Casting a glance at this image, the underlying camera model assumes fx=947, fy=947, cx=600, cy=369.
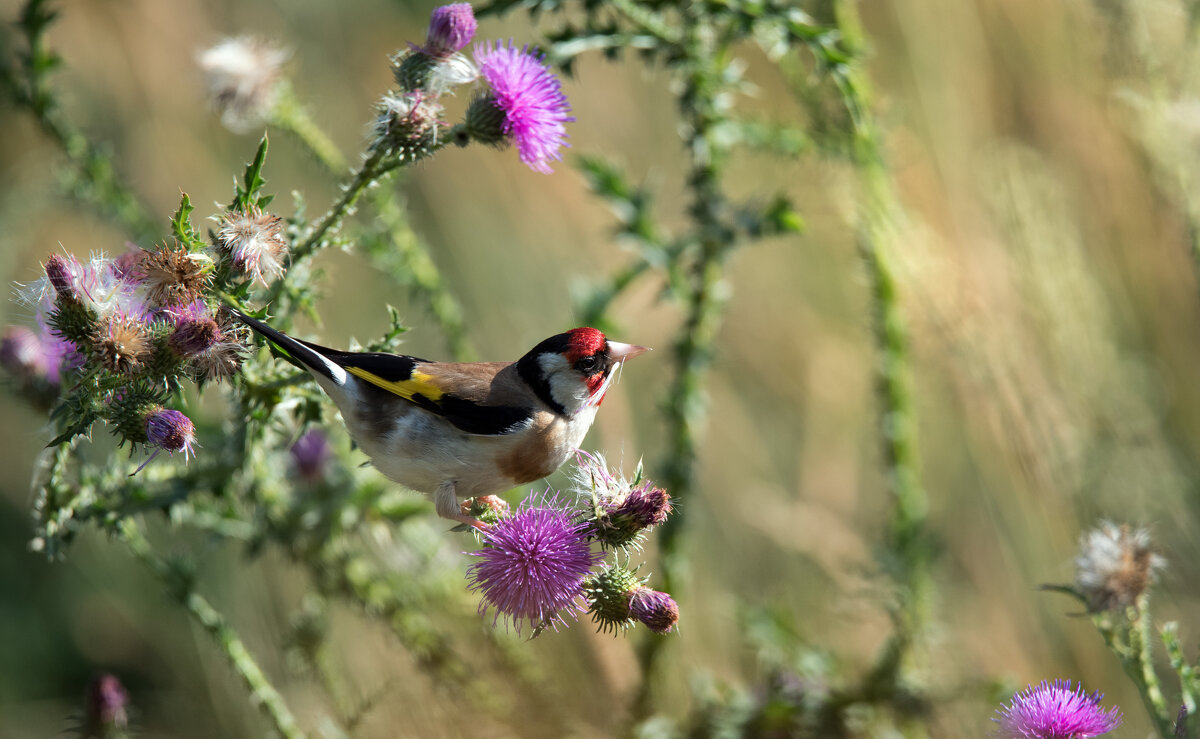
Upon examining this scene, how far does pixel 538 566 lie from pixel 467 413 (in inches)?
26.4

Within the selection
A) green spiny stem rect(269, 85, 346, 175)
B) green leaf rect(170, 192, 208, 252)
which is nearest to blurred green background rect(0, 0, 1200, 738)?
green spiny stem rect(269, 85, 346, 175)

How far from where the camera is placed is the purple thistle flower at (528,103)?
2.66 metres

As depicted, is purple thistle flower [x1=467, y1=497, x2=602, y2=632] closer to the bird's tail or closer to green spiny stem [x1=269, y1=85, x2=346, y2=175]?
the bird's tail

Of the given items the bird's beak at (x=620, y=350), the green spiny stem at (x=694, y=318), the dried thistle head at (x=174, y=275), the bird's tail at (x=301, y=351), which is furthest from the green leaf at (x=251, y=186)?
the green spiny stem at (x=694, y=318)

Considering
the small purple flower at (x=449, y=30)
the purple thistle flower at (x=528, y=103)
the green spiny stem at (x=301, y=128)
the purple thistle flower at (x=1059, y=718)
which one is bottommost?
the purple thistle flower at (x=1059, y=718)

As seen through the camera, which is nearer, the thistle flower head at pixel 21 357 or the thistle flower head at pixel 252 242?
the thistle flower head at pixel 252 242

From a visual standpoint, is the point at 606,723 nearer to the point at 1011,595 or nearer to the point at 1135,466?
the point at 1011,595

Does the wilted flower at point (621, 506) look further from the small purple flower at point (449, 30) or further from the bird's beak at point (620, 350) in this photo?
the small purple flower at point (449, 30)

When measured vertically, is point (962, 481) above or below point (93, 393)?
above

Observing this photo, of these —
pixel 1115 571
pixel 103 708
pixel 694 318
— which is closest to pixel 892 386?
pixel 694 318

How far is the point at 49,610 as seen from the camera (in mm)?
5492

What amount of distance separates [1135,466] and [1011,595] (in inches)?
40.5

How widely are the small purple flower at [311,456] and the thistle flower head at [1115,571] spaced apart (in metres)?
2.63

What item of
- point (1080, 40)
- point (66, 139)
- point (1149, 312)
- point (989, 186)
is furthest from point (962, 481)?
point (66, 139)
